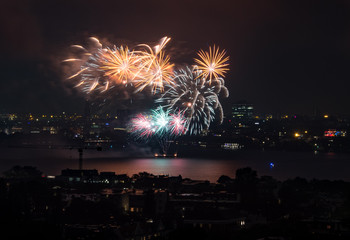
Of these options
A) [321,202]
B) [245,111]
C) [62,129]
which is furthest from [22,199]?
[245,111]

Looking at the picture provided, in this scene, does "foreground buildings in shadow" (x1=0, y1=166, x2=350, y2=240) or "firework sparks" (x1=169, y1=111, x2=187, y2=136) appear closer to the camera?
"foreground buildings in shadow" (x1=0, y1=166, x2=350, y2=240)

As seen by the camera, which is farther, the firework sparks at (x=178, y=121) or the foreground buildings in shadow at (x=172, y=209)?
the firework sparks at (x=178, y=121)

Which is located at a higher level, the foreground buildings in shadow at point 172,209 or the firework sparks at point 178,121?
the firework sparks at point 178,121

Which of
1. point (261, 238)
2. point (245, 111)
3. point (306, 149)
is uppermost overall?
point (245, 111)

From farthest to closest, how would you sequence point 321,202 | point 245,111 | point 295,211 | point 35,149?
point 245,111
point 35,149
point 321,202
point 295,211

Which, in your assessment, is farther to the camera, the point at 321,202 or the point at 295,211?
the point at 321,202

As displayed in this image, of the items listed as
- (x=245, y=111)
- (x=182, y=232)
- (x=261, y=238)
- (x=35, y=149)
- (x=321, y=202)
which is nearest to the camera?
(x=182, y=232)

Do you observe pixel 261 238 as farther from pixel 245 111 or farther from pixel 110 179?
pixel 245 111

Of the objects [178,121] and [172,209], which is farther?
[178,121]

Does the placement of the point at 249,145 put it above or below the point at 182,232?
above

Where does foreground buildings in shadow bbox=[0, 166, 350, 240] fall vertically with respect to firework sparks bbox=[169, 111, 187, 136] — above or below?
below

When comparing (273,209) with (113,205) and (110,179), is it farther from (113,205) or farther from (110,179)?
(110,179)
